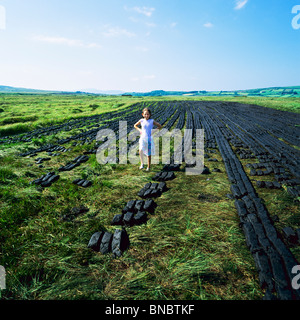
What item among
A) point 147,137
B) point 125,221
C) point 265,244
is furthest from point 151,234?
point 147,137

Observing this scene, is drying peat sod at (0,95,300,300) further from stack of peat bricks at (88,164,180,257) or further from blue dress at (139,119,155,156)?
blue dress at (139,119,155,156)

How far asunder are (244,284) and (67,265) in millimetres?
2581

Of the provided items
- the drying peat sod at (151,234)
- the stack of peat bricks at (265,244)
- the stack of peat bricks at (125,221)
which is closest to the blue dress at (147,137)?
the drying peat sod at (151,234)

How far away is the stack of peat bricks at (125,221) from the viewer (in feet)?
10.0

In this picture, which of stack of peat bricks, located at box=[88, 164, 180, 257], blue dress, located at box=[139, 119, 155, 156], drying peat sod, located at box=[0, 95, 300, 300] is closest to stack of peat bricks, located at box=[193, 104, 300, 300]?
drying peat sod, located at box=[0, 95, 300, 300]

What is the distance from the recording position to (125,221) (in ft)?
12.3

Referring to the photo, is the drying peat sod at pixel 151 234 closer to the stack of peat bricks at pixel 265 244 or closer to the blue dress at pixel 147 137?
the stack of peat bricks at pixel 265 244

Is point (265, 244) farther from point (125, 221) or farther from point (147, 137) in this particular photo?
point (147, 137)

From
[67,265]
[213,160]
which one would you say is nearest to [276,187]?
[213,160]

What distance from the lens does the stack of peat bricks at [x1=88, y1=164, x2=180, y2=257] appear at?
3053mm

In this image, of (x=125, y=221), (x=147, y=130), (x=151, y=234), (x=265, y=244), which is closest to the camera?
(x=265, y=244)

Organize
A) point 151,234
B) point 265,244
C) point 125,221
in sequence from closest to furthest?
point 265,244, point 151,234, point 125,221

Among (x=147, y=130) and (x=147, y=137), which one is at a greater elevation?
(x=147, y=130)

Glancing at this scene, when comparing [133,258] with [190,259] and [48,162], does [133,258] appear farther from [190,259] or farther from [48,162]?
[48,162]
